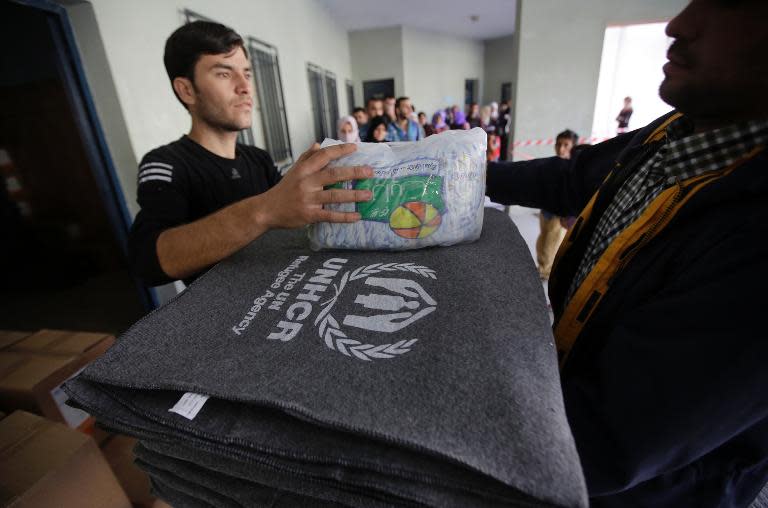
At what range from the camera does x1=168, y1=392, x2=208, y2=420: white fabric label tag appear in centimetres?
45

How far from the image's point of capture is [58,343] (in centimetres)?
169

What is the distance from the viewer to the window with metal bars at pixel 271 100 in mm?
4012

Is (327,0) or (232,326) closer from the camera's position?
(232,326)

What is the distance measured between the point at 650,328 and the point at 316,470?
47 centimetres

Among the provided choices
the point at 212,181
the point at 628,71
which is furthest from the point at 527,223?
the point at 212,181

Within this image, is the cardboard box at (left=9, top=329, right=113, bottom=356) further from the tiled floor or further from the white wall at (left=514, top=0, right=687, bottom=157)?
the white wall at (left=514, top=0, right=687, bottom=157)

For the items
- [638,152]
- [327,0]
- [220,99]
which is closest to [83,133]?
[220,99]

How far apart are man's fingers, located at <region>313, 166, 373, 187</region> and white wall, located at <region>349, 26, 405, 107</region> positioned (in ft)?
33.0

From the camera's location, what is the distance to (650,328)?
1.59ft

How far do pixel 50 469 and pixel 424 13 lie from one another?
33.4 ft

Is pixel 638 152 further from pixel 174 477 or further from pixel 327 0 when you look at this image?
pixel 327 0

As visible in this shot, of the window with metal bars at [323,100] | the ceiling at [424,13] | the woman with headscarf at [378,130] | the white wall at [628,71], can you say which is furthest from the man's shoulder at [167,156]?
the ceiling at [424,13]

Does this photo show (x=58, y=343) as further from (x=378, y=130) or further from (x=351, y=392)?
(x=378, y=130)

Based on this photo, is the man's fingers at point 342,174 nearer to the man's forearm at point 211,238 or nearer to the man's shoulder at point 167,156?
the man's forearm at point 211,238
